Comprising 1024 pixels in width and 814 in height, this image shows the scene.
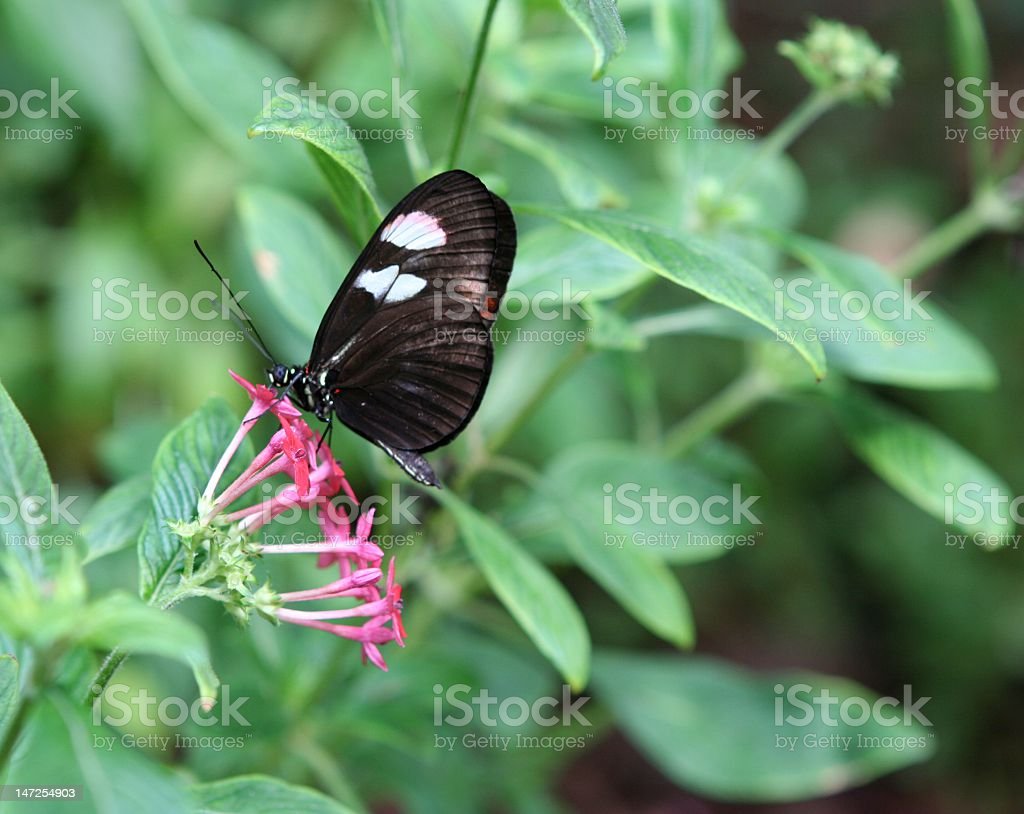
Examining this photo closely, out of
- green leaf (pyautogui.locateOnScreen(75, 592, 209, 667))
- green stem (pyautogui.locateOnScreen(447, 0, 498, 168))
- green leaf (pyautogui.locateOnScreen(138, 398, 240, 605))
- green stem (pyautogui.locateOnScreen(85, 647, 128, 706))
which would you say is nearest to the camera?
green leaf (pyautogui.locateOnScreen(75, 592, 209, 667))

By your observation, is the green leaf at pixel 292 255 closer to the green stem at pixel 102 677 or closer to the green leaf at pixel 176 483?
the green leaf at pixel 176 483

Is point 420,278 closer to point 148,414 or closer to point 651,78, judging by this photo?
point 651,78

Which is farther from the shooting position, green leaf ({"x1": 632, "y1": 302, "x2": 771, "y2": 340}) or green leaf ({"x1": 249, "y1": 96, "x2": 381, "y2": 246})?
green leaf ({"x1": 632, "y1": 302, "x2": 771, "y2": 340})

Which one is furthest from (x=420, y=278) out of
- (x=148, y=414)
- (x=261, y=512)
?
(x=148, y=414)

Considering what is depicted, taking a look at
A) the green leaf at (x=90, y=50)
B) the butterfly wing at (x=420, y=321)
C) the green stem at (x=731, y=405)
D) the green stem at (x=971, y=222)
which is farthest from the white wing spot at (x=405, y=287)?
the green leaf at (x=90, y=50)

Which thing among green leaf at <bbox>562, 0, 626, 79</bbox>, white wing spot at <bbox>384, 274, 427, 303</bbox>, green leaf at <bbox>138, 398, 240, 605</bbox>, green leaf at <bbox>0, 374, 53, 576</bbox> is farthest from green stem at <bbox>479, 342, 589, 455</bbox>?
green leaf at <bbox>0, 374, 53, 576</bbox>

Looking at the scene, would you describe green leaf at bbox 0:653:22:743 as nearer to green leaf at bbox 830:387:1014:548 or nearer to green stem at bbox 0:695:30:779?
green stem at bbox 0:695:30:779
